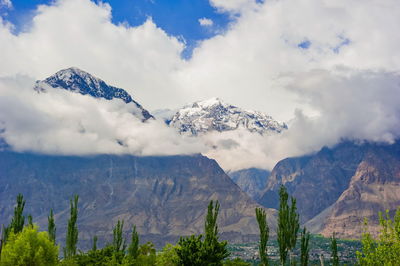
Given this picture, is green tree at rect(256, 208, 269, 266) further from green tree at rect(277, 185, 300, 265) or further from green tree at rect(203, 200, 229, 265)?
green tree at rect(203, 200, 229, 265)

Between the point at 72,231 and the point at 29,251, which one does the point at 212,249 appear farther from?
the point at 72,231

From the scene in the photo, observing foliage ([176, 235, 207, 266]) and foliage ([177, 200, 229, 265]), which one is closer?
foliage ([176, 235, 207, 266])

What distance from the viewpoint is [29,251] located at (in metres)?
50.4

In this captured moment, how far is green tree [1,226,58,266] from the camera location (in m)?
50.0

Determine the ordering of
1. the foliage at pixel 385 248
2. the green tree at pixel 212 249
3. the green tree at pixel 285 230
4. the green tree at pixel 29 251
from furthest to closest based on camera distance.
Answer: the green tree at pixel 29 251
the green tree at pixel 285 230
the green tree at pixel 212 249
the foliage at pixel 385 248

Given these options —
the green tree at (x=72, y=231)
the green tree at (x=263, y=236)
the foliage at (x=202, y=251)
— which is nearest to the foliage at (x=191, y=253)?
the foliage at (x=202, y=251)

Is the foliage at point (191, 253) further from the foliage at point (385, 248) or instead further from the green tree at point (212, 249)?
Result: the foliage at point (385, 248)

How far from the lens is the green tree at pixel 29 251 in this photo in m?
50.0

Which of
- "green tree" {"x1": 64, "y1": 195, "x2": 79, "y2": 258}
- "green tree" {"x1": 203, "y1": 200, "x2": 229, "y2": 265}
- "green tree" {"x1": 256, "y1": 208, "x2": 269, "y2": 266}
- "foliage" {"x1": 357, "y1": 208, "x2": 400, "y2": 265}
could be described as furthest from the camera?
"green tree" {"x1": 64, "y1": 195, "x2": 79, "y2": 258}

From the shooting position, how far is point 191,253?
45.1m

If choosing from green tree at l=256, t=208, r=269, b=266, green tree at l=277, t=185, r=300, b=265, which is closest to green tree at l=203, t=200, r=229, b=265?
green tree at l=256, t=208, r=269, b=266

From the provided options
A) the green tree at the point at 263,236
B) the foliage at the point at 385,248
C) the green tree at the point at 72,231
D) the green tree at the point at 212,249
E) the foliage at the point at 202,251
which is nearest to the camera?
the foliage at the point at 385,248

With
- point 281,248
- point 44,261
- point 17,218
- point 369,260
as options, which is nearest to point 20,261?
point 44,261

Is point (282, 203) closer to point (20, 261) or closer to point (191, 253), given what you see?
point (191, 253)
